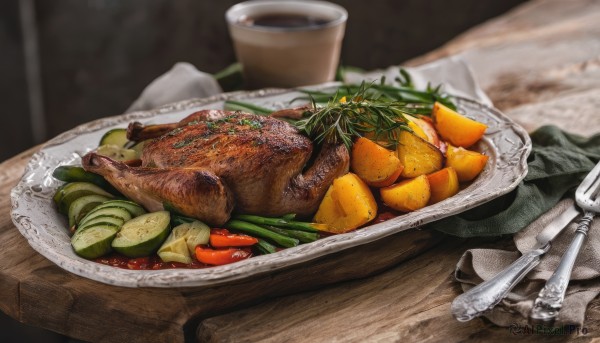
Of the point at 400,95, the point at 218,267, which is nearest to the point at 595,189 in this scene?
the point at 400,95

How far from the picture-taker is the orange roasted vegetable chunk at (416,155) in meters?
2.74

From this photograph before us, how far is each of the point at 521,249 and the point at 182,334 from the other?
1.25 m

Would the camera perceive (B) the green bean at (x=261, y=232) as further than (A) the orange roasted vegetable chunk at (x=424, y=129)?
No

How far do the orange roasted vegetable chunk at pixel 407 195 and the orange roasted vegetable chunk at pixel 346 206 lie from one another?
0.21 ft

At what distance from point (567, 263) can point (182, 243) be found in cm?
129

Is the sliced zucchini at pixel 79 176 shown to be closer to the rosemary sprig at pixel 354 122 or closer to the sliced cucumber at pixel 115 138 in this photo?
the sliced cucumber at pixel 115 138

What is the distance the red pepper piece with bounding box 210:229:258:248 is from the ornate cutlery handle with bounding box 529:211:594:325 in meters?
0.93

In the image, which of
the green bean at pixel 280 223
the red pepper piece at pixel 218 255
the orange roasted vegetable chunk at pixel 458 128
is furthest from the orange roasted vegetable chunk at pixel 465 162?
the red pepper piece at pixel 218 255

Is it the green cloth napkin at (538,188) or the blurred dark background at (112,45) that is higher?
the green cloth napkin at (538,188)

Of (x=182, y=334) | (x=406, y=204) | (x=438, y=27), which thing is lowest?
(x=438, y=27)

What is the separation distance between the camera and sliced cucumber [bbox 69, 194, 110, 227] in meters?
2.55

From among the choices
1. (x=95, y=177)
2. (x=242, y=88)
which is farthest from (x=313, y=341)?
(x=242, y=88)

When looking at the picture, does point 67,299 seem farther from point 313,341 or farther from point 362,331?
point 362,331

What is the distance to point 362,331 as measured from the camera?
2225mm
